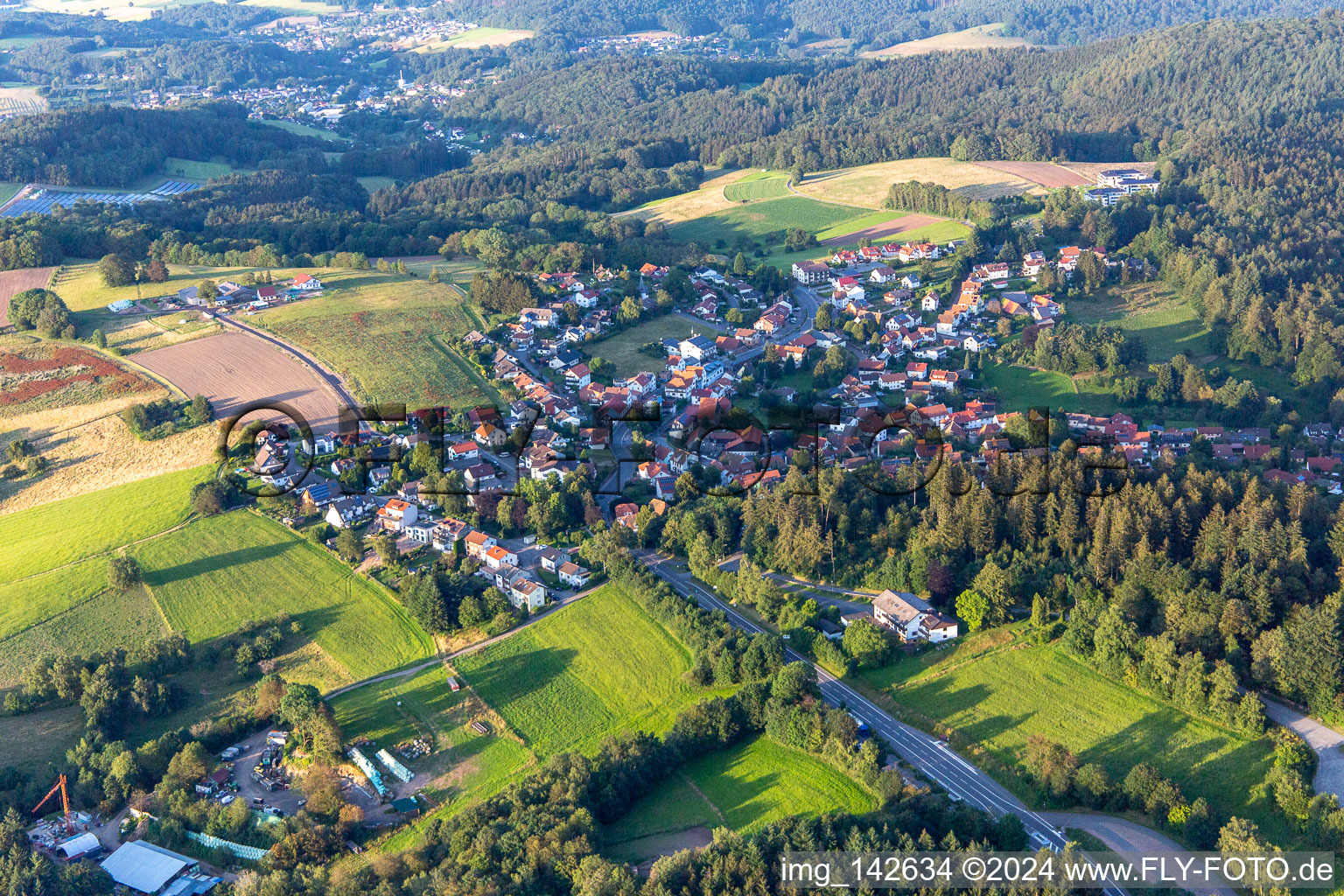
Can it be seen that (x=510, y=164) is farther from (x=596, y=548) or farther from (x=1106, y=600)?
(x=1106, y=600)

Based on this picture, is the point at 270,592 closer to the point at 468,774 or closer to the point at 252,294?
the point at 468,774

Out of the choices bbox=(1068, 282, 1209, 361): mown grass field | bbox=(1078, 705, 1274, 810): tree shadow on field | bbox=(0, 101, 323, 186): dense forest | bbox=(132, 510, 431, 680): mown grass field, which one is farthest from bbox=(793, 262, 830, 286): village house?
bbox=(0, 101, 323, 186): dense forest

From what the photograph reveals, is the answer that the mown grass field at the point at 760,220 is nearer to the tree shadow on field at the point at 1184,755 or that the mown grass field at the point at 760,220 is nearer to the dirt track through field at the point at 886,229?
the dirt track through field at the point at 886,229

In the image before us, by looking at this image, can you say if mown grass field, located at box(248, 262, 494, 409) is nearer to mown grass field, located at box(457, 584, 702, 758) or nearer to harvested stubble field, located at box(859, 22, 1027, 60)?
mown grass field, located at box(457, 584, 702, 758)

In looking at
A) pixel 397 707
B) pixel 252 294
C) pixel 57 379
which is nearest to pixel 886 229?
pixel 252 294

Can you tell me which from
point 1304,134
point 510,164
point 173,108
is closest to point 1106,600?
point 1304,134

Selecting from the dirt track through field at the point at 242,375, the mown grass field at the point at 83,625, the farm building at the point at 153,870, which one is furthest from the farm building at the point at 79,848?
the dirt track through field at the point at 242,375

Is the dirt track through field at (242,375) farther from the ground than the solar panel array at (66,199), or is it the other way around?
the solar panel array at (66,199)
